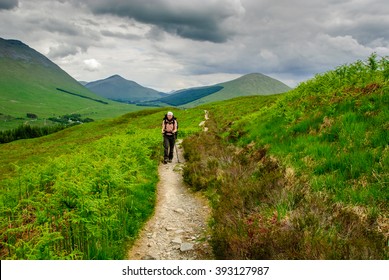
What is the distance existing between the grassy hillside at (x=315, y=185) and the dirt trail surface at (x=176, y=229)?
59 cm

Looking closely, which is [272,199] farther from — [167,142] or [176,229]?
[167,142]

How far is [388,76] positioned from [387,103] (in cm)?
266

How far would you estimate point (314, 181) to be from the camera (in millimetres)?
7738

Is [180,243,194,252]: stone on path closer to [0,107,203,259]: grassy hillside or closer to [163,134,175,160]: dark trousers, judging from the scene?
[0,107,203,259]: grassy hillside

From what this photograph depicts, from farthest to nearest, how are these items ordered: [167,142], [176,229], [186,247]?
[167,142] → [176,229] → [186,247]

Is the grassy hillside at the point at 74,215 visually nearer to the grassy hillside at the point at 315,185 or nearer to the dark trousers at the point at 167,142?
the grassy hillside at the point at 315,185

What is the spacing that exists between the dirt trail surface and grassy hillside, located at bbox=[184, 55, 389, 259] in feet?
1.93

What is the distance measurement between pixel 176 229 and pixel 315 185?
414 centimetres

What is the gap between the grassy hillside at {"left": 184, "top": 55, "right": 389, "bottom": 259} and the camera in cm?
545

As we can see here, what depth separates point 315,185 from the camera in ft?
24.7

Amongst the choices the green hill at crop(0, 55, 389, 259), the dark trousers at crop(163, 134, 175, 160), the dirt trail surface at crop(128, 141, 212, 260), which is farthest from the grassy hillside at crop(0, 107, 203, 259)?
the dark trousers at crop(163, 134, 175, 160)

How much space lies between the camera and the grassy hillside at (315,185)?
17.9 feet

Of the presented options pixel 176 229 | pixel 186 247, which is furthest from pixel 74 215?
pixel 176 229

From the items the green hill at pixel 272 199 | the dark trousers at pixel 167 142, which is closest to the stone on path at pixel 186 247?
the green hill at pixel 272 199
